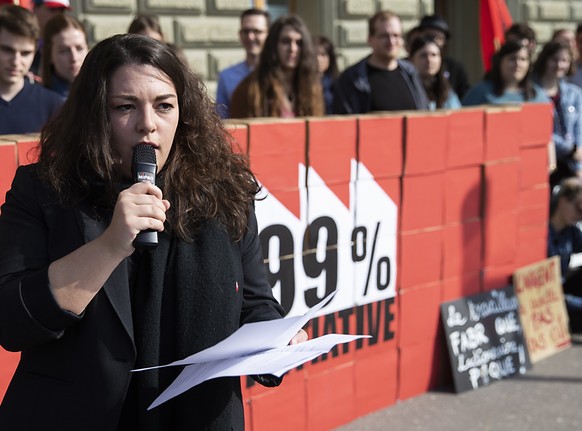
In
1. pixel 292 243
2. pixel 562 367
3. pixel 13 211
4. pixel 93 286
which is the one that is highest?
pixel 13 211

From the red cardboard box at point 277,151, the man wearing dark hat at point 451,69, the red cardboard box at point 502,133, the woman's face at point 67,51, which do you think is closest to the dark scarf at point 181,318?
the red cardboard box at point 277,151

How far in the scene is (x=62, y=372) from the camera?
7.21ft

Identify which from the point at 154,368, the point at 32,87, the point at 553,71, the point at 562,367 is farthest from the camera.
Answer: the point at 553,71

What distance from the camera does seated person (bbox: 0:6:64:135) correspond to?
4.95 meters

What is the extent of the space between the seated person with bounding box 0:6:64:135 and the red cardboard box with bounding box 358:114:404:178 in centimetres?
149

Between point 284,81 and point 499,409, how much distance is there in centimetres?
231

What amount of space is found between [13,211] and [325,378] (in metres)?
3.03

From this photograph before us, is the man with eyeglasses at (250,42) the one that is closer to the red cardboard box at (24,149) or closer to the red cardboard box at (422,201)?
the red cardboard box at (422,201)

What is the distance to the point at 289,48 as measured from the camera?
6.30 metres

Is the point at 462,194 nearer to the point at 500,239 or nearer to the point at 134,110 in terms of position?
the point at 500,239

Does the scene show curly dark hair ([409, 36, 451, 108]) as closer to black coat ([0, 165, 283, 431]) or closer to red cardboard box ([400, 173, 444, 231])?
red cardboard box ([400, 173, 444, 231])

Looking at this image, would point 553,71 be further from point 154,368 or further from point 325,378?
point 154,368

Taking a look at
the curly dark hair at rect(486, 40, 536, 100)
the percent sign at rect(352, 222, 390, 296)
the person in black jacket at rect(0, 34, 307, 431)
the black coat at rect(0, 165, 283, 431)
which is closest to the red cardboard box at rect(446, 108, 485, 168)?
the percent sign at rect(352, 222, 390, 296)

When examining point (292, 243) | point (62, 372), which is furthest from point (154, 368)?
point (292, 243)
